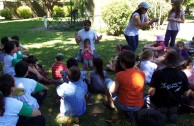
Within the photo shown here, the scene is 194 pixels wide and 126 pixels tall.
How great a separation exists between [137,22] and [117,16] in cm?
687

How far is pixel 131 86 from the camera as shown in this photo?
13.8ft

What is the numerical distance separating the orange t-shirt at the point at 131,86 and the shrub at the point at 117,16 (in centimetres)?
961

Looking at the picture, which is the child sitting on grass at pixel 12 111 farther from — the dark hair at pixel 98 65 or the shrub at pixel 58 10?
the shrub at pixel 58 10

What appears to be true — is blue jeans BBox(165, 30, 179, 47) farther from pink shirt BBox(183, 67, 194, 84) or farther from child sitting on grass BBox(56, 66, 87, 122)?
child sitting on grass BBox(56, 66, 87, 122)

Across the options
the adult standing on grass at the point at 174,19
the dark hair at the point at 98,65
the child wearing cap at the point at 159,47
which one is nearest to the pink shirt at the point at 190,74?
the dark hair at the point at 98,65

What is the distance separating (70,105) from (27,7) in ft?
85.1

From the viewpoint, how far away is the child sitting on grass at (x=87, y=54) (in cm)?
759

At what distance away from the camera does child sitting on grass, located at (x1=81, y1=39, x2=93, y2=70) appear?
759 cm

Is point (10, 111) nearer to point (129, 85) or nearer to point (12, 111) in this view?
point (12, 111)

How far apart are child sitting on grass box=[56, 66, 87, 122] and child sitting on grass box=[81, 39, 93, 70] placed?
114 inches

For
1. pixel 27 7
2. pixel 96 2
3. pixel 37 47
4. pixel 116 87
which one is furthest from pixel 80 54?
pixel 27 7

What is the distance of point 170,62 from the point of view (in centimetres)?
419

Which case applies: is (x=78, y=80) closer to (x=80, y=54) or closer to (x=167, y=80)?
(x=167, y=80)

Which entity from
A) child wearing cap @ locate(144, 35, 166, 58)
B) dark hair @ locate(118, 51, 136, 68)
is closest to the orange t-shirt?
dark hair @ locate(118, 51, 136, 68)
